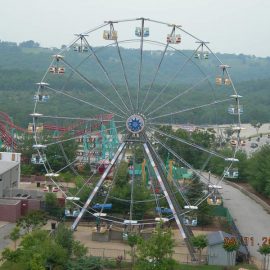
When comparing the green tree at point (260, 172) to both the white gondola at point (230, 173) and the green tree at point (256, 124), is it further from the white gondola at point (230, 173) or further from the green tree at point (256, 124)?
the green tree at point (256, 124)

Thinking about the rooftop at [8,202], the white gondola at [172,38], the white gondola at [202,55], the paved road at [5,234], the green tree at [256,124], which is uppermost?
the white gondola at [172,38]

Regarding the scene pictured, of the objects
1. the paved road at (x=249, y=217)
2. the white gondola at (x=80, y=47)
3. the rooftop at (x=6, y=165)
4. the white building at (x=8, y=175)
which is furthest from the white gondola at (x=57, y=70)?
the paved road at (x=249, y=217)

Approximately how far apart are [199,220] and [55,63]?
12522 millimetres

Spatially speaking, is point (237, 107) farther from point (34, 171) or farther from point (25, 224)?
point (34, 171)

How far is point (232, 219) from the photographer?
37156 millimetres

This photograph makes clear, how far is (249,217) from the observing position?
39.2 meters

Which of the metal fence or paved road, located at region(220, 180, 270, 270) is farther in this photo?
paved road, located at region(220, 180, 270, 270)

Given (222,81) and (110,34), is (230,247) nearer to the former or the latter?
(222,81)

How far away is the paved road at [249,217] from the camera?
32.4 metres

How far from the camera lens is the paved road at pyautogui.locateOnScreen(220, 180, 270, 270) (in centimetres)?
3238

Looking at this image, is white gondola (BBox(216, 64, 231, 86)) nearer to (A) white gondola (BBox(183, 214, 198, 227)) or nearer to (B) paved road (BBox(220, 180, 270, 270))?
(A) white gondola (BBox(183, 214, 198, 227))

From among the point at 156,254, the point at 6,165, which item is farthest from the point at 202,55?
the point at 6,165

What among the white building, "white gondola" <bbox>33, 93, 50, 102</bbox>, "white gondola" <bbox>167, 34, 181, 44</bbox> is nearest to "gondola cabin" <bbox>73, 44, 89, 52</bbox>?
"white gondola" <bbox>33, 93, 50, 102</bbox>

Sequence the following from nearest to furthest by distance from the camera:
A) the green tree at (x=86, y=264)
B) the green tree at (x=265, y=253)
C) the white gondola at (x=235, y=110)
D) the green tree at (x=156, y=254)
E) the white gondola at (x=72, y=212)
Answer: the green tree at (x=156, y=254), the green tree at (x=86, y=264), the green tree at (x=265, y=253), the white gondola at (x=235, y=110), the white gondola at (x=72, y=212)
